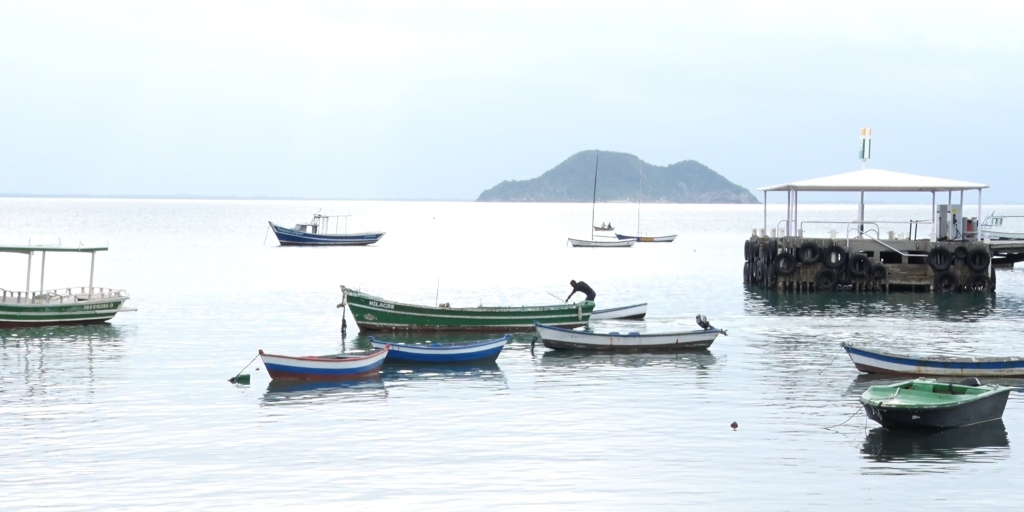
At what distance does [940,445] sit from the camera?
76.3 feet

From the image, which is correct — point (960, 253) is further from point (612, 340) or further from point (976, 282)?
point (612, 340)

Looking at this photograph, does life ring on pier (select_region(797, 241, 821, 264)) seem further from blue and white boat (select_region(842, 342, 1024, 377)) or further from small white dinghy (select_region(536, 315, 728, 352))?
blue and white boat (select_region(842, 342, 1024, 377))

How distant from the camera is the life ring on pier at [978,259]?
57812 mm

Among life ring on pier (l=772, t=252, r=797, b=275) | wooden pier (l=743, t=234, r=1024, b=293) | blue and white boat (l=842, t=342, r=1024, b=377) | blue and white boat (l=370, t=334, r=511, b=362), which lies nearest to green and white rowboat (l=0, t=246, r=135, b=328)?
blue and white boat (l=370, t=334, r=511, b=362)

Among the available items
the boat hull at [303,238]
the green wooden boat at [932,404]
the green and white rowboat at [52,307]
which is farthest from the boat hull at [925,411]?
the boat hull at [303,238]

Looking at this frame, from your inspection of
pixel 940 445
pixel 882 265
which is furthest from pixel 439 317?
pixel 882 265

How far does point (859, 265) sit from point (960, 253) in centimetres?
483

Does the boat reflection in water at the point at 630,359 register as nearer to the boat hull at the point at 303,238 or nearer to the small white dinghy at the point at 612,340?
the small white dinghy at the point at 612,340

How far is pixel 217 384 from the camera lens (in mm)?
30188

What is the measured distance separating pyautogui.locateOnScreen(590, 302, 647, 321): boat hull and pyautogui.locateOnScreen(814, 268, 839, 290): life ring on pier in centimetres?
1439

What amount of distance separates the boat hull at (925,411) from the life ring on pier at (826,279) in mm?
34267

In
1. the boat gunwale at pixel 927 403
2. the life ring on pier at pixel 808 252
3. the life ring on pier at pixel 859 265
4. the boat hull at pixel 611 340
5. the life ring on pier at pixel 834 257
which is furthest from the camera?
the life ring on pier at pixel 808 252

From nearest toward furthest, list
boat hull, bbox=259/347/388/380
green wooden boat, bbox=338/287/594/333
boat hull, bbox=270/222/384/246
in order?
boat hull, bbox=259/347/388/380 < green wooden boat, bbox=338/287/594/333 < boat hull, bbox=270/222/384/246

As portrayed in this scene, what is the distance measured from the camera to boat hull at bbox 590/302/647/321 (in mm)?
46656
